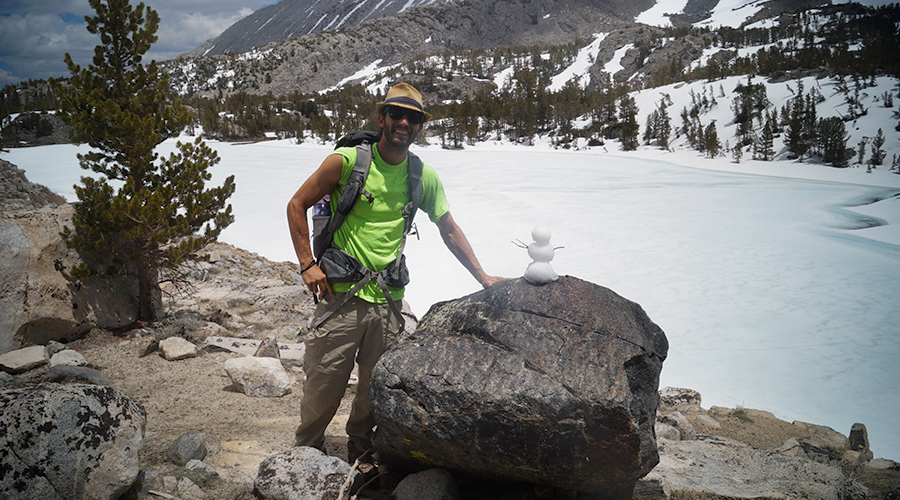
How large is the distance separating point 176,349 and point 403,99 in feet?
12.4

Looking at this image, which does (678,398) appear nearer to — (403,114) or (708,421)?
(708,421)

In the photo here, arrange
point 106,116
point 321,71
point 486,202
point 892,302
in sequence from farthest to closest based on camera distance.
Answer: point 321,71 < point 486,202 < point 892,302 < point 106,116

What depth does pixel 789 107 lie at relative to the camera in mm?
20188

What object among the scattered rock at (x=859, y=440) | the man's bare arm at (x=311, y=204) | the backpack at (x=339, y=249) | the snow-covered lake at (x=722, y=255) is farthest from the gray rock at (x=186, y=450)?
the snow-covered lake at (x=722, y=255)

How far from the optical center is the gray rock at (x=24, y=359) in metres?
3.89

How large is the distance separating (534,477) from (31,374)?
161 inches

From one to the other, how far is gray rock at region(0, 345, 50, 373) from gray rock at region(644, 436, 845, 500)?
4.79m

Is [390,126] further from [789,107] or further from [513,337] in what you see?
[789,107]

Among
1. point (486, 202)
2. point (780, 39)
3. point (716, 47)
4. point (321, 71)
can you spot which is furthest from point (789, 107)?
point (321, 71)

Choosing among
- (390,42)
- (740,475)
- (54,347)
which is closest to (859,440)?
(740,475)

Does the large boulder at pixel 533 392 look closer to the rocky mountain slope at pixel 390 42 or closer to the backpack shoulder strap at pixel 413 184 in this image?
the backpack shoulder strap at pixel 413 184

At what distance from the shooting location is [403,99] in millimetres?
2420

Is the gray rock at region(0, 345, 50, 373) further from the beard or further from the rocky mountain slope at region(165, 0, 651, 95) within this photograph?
the rocky mountain slope at region(165, 0, 651, 95)

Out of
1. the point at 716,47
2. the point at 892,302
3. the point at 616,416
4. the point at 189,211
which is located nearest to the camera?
the point at 616,416
